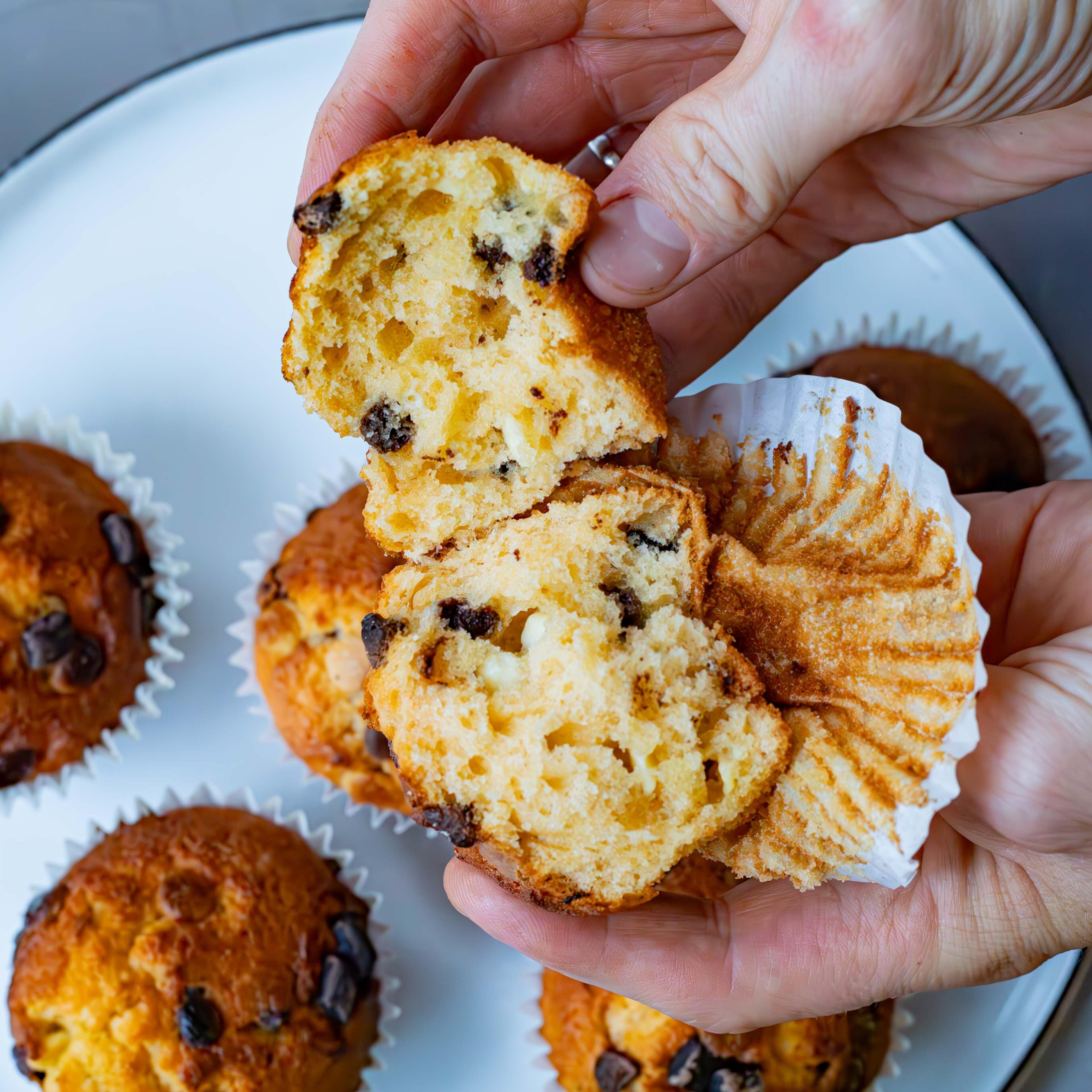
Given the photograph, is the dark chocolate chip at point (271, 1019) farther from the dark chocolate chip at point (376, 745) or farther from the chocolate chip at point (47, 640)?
the chocolate chip at point (47, 640)

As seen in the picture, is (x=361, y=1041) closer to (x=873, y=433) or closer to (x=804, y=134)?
(x=873, y=433)

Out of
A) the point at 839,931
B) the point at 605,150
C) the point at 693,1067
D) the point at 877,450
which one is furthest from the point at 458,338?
the point at 693,1067

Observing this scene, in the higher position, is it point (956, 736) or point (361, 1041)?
point (956, 736)

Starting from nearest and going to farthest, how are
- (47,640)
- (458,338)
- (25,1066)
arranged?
(458,338), (25,1066), (47,640)

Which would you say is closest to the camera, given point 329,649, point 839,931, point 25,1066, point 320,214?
point 320,214

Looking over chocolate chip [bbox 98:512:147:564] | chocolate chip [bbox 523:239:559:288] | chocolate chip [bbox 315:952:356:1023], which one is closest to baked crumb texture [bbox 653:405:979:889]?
chocolate chip [bbox 523:239:559:288]

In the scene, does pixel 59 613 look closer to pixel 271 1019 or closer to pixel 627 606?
pixel 271 1019

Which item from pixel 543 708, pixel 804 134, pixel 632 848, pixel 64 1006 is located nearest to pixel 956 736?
pixel 632 848

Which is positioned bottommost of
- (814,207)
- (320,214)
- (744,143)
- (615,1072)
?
(615,1072)
